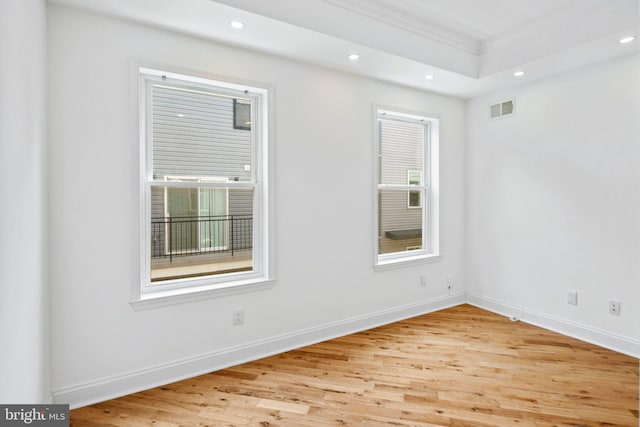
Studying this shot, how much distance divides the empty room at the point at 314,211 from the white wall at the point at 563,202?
0.8 inches

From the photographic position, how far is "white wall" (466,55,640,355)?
2871 millimetres

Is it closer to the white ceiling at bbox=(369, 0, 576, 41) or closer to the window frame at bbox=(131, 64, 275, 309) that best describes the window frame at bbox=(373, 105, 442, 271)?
the white ceiling at bbox=(369, 0, 576, 41)

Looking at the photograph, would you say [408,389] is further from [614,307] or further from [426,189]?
[426,189]

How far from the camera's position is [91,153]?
2184 mm

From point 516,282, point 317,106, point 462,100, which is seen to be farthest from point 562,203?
Result: point 317,106

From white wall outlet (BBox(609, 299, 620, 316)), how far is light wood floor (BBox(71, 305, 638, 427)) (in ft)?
1.12

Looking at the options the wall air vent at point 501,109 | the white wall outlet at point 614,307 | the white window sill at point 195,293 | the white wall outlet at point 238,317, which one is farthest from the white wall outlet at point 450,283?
the white wall outlet at point 238,317

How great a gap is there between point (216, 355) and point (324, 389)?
0.88 m

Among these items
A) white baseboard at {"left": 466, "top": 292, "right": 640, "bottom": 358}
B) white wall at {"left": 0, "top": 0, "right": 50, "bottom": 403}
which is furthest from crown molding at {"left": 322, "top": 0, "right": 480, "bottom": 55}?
white baseboard at {"left": 466, "top": 292, "right": 640, "bottom": 358}

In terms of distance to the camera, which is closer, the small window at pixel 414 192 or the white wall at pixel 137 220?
the white wall at pixel 137 220

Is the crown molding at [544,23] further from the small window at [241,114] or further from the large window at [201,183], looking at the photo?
the small window at [241,114]

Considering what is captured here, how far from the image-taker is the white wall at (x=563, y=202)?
287cm

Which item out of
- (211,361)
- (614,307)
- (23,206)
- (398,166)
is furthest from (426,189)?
(23,206)

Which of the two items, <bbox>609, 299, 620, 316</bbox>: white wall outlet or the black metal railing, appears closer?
the black metal railing
